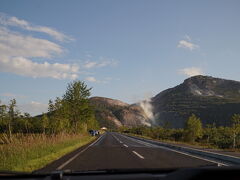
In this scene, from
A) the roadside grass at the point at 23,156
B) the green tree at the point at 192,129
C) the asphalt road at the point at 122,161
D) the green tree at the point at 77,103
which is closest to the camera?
the roadside grass at the point at 23,156

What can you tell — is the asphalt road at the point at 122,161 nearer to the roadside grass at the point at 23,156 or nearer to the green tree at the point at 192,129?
the roadside grass at the point at 23,156

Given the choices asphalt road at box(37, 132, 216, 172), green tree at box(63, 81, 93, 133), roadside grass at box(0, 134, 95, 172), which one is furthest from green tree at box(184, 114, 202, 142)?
roadside grass at box(0, 134, 95, 172)

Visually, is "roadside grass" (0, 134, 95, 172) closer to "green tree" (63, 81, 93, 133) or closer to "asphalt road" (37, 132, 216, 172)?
"asphalt road" (37, 132, 216, 172)

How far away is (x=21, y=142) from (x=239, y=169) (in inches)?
507

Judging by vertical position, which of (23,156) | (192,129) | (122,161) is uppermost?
(23,156)

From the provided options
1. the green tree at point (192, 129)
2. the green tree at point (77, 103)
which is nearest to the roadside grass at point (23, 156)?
the green tree at point (77, 103)

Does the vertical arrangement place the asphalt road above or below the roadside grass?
below

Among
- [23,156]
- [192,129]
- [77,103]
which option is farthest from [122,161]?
[192,129]

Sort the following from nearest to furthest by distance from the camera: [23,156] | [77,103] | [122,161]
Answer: [23,156] < [122,161] < [77,103]

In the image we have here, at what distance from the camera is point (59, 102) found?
3903 centimetres

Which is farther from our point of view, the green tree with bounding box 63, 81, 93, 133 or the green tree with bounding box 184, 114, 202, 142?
the green tree with bounding box 184, 114, 202, 142

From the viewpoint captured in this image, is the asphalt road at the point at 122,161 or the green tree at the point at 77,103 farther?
the green tree at the point at 77,103

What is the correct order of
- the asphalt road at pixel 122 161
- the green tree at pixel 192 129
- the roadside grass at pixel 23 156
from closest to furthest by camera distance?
the roadside grass at pixel 23 156
the asphalt road at pixel 122 161
the green tree at pixel 192 129

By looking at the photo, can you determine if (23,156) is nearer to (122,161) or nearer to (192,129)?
(122,161)
